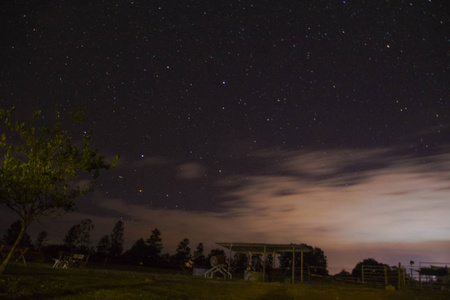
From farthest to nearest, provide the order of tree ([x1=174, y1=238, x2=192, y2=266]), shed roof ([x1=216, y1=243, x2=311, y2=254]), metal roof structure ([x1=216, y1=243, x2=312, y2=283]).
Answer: tree ([x1=174, y1=238, x2=192, y2=266]) < shed roof ([x1=216, y1=243, x2=311, y2=254]) < metal roof structure ([x1=216, y1=243, x2=312, y2=283])

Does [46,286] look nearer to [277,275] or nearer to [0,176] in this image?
[0,176]

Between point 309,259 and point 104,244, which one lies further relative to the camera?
point 309,259

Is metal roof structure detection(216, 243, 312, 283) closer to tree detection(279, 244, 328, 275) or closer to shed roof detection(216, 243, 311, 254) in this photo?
shed roof detection(216, 243, 311, 254)

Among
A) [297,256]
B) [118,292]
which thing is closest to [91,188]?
[118,292]

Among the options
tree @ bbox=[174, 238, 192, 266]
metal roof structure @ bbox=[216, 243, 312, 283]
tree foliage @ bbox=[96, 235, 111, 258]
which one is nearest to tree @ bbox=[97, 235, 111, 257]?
tree foliage @ bbox=[96, 235, 111, 258]

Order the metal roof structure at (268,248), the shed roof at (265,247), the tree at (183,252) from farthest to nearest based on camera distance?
the tree at (183,252) → the shed roof at (265,247) → the metal roof structure at (268,248)

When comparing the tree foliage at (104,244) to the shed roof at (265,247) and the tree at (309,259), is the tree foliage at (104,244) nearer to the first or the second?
the tree at (309,259)

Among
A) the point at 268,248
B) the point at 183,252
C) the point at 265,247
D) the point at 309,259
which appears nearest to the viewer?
the point at 265,247

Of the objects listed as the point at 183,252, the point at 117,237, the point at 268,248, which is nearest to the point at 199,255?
the point at 183,252

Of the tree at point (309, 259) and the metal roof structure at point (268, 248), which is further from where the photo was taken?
the tree at point (309, 259)

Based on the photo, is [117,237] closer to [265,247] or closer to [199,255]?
[199,255]

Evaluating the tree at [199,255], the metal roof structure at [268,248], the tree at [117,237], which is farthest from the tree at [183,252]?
the metal roof structure at [268,248]

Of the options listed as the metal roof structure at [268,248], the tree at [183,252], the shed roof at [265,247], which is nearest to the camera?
the metal roof structure at [268,248]

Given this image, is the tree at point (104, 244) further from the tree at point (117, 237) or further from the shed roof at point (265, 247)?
the shed roof at point (265, 247)
